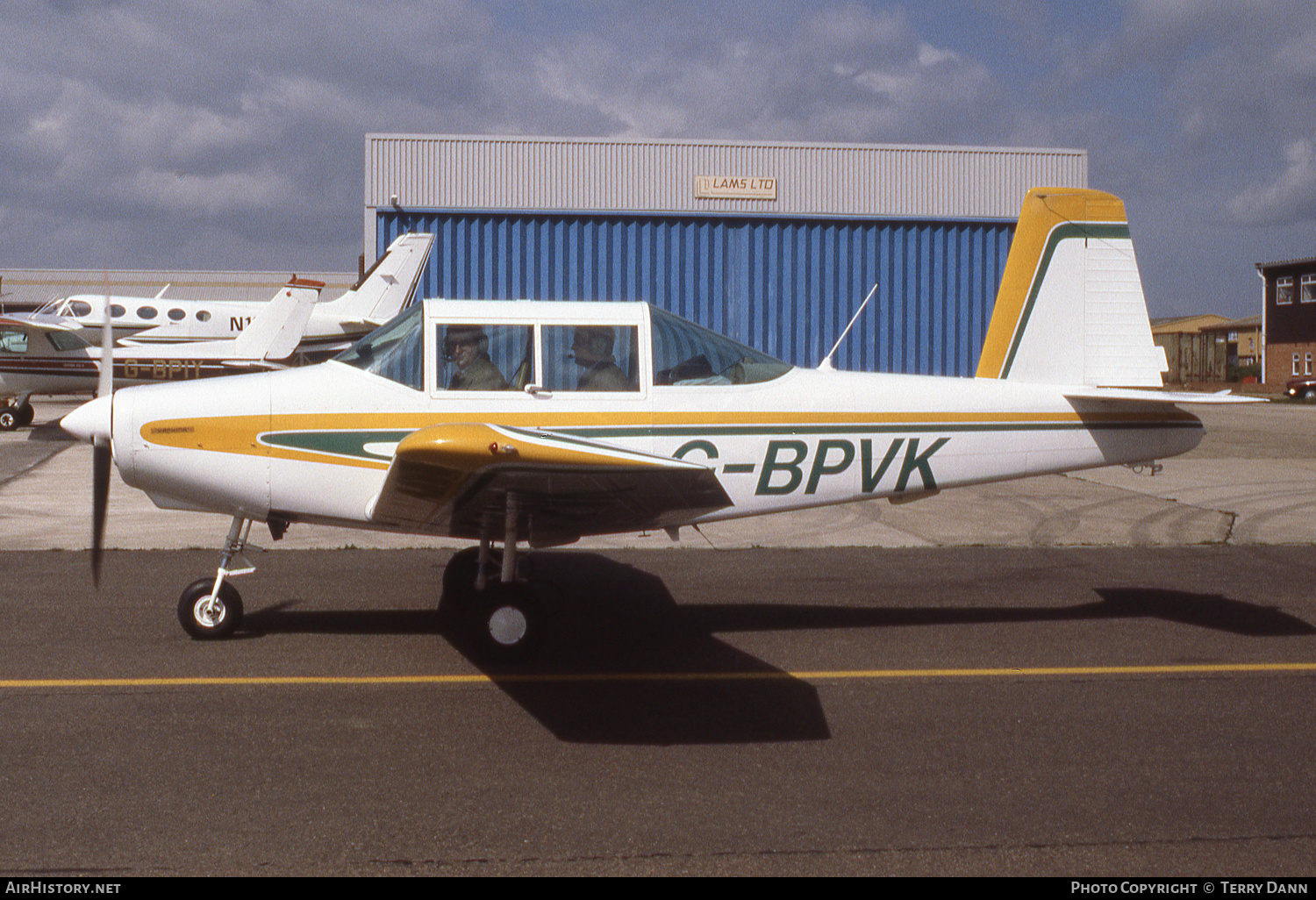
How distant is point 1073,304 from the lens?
22.0 ft

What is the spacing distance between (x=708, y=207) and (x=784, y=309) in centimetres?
233

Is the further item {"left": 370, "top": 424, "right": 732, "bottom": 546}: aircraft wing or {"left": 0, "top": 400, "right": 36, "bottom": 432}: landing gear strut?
{"left": 0, "top": 400, "right": 36, "bottom": 432}: landing gear strut

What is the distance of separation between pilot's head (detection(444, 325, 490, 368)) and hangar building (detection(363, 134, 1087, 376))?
1287cm

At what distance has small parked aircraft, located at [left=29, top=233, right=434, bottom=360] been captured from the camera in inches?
730

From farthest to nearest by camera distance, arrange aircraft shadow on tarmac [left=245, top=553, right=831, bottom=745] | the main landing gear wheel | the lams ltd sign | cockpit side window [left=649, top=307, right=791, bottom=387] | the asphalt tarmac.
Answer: the lams ltd sign → the main landing gear wheel → cockpit side window [left=649, top=307, right=791, bottom=387] → aircraft shadow on tarmac [left=245, top=553, right=831, bottom=745] → the asphalt tarmac

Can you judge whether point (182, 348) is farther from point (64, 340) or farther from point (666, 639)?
point (666, 639)

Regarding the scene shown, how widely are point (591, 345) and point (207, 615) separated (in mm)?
2714

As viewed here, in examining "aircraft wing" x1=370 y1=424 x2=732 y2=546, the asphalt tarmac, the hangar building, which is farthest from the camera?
the hangar building

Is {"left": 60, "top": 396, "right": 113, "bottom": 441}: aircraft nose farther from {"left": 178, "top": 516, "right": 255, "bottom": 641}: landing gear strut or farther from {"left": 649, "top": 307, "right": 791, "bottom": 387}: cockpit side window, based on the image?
{"left": 649, "top": 307, "right": 791, "bottom": 387}: cockpit side window

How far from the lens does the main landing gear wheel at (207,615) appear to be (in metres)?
6.10

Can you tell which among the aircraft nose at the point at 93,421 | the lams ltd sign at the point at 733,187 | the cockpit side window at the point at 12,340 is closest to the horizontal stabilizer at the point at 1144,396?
the aircraft nose at the point at 93,421

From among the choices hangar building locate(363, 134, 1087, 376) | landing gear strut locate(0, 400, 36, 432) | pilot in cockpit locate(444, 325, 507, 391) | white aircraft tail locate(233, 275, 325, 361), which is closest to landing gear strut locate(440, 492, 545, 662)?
pilot in cockpit locate(444, 325, 507, 391)

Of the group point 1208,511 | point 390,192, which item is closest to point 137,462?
point 1208,511

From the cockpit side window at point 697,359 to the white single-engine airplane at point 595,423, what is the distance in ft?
0.04
